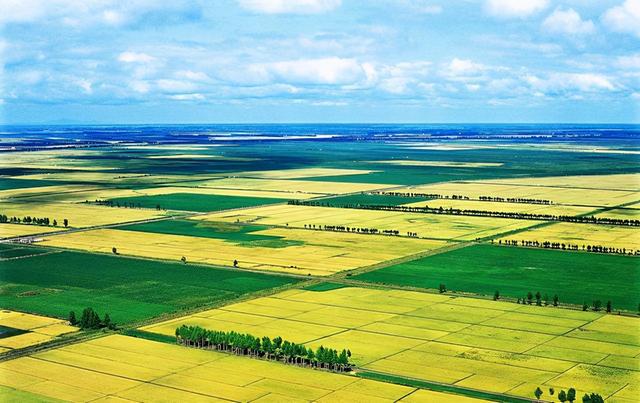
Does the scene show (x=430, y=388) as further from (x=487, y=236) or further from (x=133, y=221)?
(x=133, y=221)

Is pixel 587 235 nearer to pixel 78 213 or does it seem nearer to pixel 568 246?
pixel 568 246

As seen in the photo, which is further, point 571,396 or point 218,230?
point 218,230

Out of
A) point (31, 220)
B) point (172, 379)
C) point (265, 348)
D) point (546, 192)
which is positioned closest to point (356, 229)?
point (31, 220)

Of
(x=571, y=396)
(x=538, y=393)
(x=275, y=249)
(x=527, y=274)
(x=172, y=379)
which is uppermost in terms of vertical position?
(x=275, y=249)

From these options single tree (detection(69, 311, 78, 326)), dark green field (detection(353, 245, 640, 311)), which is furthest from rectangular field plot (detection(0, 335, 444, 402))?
dark green field (detection(353, 245, 640, 311))

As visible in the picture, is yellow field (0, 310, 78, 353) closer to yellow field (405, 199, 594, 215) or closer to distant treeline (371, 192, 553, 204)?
yellow field (405, 199, 594, 215)

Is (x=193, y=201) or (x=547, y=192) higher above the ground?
(x=193, y=201)
